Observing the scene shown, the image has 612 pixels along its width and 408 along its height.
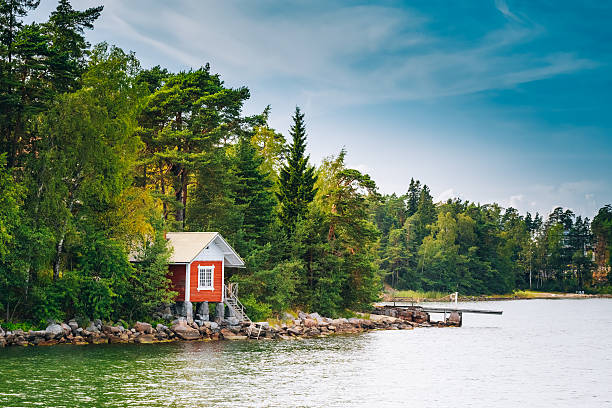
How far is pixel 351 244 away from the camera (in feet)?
193

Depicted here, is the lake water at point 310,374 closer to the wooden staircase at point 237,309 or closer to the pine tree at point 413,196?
the wooden staircase at point 237,309

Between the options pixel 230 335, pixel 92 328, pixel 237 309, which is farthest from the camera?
pixel 237 309

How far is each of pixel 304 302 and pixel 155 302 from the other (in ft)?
58.4

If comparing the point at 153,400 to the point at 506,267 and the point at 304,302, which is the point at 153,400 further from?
the point at 506,267

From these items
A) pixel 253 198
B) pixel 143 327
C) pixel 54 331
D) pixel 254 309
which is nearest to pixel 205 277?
pixel 254 309

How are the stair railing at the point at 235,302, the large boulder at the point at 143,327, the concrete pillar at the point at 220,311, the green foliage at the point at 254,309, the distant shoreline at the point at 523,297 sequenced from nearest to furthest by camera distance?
the large boulder at the point at 143,327
the concrete pillar at the point at 220,311
the stair railing at the point at 235,302
the green foliage at the point at 254,309
the distant shoreline at the point at 523,297

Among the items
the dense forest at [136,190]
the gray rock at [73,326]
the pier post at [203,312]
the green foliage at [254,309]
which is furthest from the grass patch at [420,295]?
the gray rock at [73,326]

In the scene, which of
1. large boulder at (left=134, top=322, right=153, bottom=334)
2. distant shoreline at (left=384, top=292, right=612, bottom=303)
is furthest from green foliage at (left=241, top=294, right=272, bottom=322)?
distant shoreline at (left=384, top=292, right=612, bottom=303)

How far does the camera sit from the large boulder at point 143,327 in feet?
132

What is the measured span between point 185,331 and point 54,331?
27.9 feet

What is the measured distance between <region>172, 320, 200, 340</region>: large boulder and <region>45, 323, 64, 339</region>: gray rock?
7402 mm

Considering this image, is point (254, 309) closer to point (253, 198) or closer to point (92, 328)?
point (253, 198)

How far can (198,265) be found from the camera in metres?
45.2

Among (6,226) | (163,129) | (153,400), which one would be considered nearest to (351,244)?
(163,129)
